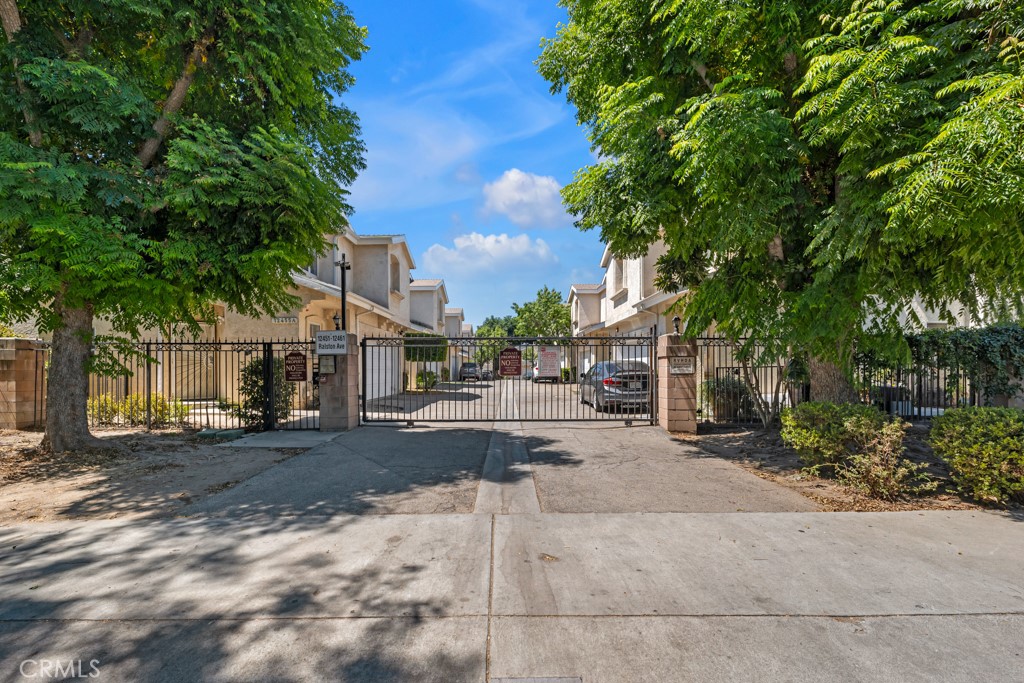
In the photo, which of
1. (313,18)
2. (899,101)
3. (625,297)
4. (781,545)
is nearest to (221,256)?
(313,18)

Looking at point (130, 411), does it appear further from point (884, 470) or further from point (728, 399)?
point (884, 470)

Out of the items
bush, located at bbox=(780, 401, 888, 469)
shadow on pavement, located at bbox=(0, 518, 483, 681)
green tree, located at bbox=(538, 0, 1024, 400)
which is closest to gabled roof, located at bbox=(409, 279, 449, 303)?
green tree, located at bbox=(538, 0, 1024, 400)

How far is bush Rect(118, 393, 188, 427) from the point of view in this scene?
11062 mm

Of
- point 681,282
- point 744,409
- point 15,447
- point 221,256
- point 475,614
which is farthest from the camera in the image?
point 744,409

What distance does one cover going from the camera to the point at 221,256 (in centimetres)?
716

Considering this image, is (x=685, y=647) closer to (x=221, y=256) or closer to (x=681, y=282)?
(x=221, y=256)

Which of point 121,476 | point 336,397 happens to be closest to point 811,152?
point 336,397

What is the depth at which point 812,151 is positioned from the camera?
6.34m

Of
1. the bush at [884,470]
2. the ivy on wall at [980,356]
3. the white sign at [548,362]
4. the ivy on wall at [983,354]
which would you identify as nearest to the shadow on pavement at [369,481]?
the white sign at [548,362]

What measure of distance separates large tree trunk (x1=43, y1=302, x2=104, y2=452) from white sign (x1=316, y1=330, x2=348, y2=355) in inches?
143

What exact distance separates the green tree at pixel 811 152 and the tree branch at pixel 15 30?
300 inches

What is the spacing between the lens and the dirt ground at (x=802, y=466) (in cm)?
534

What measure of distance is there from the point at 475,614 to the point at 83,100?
26.6 feet

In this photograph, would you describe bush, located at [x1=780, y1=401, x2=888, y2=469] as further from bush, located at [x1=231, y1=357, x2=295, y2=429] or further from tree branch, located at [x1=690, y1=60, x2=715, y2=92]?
bush, located at [x1=231, y1=357, x2=295, y2=429]
